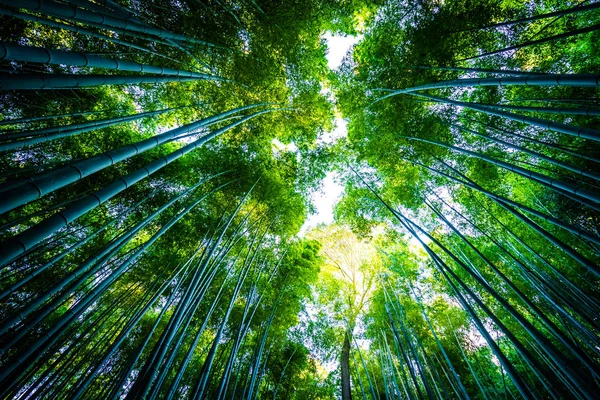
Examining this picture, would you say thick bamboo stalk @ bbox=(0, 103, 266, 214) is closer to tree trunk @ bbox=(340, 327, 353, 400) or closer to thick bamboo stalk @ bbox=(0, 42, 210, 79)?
thick bamboo stalk @ bbox=(0, 42, 210, 79)

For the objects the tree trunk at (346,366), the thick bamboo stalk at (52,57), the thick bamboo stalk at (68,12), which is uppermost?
the tree trunk at (346,366)

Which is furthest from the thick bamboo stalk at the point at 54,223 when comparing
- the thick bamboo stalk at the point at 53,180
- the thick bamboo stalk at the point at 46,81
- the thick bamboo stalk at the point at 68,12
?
the thick bamboo stalk at the point at 68,12

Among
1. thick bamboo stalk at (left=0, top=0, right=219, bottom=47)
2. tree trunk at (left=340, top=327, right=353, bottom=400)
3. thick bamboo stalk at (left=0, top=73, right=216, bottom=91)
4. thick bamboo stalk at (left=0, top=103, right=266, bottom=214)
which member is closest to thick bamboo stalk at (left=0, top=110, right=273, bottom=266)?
thick bamboo stalk at (left=0, top=103, right=266, bottom=214)

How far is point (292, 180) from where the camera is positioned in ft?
20.3

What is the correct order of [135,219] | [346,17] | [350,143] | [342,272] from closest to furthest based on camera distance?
[346,17] → [135,219] → [350,143] → [342,272]

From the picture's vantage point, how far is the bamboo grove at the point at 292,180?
2.63 metres

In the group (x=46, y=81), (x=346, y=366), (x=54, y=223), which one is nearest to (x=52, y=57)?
(x=46, y=81)

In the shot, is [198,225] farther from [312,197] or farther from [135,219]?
[312,197]

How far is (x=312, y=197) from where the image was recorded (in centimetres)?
654

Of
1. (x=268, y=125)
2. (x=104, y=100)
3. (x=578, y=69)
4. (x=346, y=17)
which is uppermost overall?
(x=346, y=17)

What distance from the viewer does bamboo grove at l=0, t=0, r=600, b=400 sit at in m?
2.63

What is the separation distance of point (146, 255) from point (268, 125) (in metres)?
4.20

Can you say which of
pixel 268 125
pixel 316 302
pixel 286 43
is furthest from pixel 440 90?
pixel 316 302

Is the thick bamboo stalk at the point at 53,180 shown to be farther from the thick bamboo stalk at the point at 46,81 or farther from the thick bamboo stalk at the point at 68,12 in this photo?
the thick bamboo stalk at the point at 68,12
